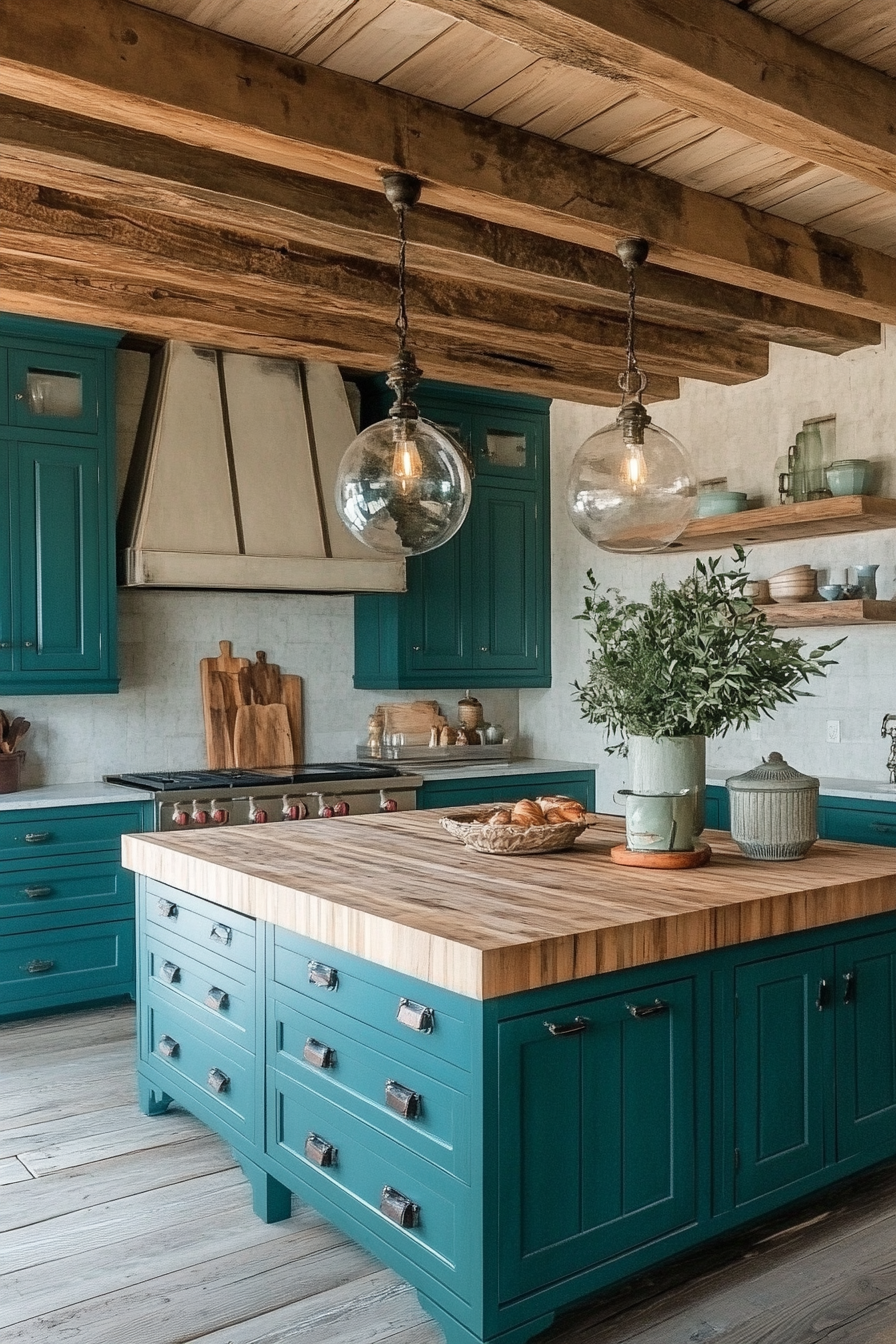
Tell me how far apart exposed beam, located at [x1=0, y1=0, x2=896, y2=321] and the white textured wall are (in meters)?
1.20

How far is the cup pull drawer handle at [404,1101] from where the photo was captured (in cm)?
221

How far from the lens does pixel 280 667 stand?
5824 mm

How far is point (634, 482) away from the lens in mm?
2977

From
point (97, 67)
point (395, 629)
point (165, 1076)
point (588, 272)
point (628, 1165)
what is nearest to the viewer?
point (628, 1165)

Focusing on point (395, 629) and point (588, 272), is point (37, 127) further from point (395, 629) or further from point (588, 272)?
point (395, 629)

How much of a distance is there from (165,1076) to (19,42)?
2638mm

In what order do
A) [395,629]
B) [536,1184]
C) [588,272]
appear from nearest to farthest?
[536,1184]
[588,272]
[395,629]

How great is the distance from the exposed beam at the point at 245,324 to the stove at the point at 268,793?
190cm

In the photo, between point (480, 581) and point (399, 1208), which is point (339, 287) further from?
point (399, 1208)

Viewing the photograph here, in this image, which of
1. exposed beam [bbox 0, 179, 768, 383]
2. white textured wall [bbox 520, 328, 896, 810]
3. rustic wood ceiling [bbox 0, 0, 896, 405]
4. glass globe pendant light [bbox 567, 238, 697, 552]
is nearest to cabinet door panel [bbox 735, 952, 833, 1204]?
glass globe pendant light [bbox 567, 238, 697, 552]

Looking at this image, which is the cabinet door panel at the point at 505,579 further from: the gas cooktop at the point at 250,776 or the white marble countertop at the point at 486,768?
the gas cooktop at the point at 250,776

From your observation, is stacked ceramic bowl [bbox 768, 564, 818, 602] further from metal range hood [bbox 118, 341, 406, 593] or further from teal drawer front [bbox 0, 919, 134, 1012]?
teal drawer front [bbox 0, 919, 134, 1012]

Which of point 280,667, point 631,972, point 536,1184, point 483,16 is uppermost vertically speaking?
point 483,16

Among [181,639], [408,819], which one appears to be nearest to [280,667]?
[181,639]
